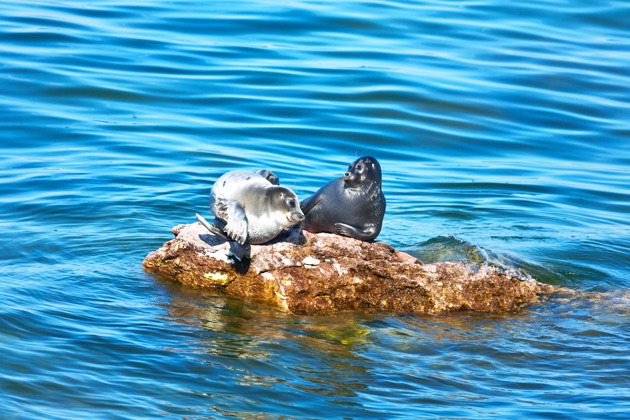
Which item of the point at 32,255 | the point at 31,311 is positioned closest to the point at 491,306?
the point at 31,311

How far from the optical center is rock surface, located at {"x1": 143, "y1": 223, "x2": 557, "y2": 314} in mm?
5953

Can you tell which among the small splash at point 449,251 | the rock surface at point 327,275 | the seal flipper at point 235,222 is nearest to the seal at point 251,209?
the seal flipper at point 235,222

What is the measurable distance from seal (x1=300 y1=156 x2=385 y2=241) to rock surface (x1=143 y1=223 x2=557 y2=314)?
0.24 meters

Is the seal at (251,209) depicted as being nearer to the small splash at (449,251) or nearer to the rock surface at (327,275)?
the rock surface at (327,275)

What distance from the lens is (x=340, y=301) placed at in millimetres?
6027

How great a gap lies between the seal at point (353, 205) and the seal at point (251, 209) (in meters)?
0.70

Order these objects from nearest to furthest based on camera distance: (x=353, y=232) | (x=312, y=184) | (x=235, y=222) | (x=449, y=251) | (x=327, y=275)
A: 1. (x=235, y=222)
2. (x=327, y=275)
3. (x=353, y=232)
4. (x=449, y=251)
5. (x=312, y=184)

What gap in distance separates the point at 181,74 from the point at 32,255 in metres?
8.41

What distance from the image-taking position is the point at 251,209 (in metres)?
5.80

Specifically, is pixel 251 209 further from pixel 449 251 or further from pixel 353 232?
pixel 449 251

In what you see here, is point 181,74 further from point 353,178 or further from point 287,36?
point 353,178

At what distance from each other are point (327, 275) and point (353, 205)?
750 mm

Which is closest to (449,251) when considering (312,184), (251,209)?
(251,209)

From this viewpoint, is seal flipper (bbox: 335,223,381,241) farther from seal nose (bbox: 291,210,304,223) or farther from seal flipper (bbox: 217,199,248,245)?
seal flipper (bbox: 217,199,248,245)
